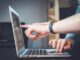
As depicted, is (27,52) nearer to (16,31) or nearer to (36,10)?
(16,31)

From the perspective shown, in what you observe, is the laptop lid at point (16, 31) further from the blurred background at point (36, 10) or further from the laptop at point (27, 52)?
the blurred background at point (36, 10)

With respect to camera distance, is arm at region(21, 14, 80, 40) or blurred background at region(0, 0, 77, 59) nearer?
arm at region(21, 14, 80, 40)

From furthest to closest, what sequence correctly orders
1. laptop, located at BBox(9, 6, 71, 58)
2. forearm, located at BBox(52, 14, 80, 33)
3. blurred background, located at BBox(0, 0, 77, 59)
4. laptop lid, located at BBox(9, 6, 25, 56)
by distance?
blurred background, located at BBox(0, 0, 77, 59), laptop lid, located at BBox(9, 6, 25, 56), laptop, located at BBox(9, 6, 71, 58), forearm, located at BBox(52, 14, 80, 33)

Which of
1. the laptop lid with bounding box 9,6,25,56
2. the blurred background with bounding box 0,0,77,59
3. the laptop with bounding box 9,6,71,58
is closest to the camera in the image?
the laptop with bounding box 9,6,71,58

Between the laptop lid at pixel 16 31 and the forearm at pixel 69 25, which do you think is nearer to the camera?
the forearm at pixel 69 25

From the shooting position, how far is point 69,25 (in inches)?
17.8

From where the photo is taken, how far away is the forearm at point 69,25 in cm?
44

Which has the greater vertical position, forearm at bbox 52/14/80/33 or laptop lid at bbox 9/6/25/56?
forearm at bbox 52/14/80/33

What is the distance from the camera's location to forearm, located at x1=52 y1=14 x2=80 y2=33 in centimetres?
44

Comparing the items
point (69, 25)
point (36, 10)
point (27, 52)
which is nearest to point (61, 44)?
point (27, 52)

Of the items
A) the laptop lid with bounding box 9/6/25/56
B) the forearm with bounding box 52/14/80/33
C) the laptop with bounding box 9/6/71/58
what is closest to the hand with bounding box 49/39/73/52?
the laptop with bounding box 9/6/71/58

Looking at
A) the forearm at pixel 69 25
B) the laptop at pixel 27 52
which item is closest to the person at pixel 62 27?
the forearm at pixel 69 25

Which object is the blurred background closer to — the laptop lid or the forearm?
the laptop lid

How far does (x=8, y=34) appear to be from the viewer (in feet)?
5.51
